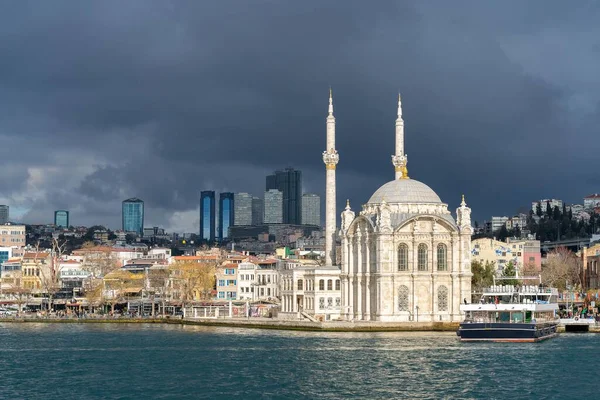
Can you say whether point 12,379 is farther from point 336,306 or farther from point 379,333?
point 336,306

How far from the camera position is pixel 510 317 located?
73.4 m

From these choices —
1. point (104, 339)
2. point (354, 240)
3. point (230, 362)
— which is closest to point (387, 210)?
point (354, 240)

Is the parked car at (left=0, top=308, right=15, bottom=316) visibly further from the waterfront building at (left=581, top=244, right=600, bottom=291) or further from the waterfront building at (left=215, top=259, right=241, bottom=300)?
the waterfront building at (left=581, top=244, right=600, bottom=291)

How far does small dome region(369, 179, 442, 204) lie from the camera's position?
90.2 metres

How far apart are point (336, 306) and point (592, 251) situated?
128 feet

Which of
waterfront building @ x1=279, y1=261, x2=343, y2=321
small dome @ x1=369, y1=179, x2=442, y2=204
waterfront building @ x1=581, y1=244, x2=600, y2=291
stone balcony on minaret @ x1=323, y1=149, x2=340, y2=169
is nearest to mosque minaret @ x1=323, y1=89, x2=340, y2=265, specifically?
stone balcony on minaret @ x1=323, y1=149, x2=340, y2=169

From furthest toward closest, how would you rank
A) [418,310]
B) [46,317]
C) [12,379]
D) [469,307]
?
[46,317] < [418,310] < [469,307] < [12,379]

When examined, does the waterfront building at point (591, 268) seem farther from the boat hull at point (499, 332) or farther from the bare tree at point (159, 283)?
the boat hull at point (499, 332)

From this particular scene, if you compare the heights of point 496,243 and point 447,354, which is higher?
point 496,243

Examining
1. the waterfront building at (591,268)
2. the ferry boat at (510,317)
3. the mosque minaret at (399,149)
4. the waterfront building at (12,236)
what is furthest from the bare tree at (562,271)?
the waterfront building at (12,236)

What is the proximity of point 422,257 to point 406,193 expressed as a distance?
18.2ft

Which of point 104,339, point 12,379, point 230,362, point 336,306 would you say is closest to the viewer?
point 12,379

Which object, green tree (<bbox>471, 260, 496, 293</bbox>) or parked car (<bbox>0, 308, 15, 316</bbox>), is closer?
green tree (<bbox>471, 260, 496, 293</bbox>)

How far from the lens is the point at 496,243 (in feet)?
419
